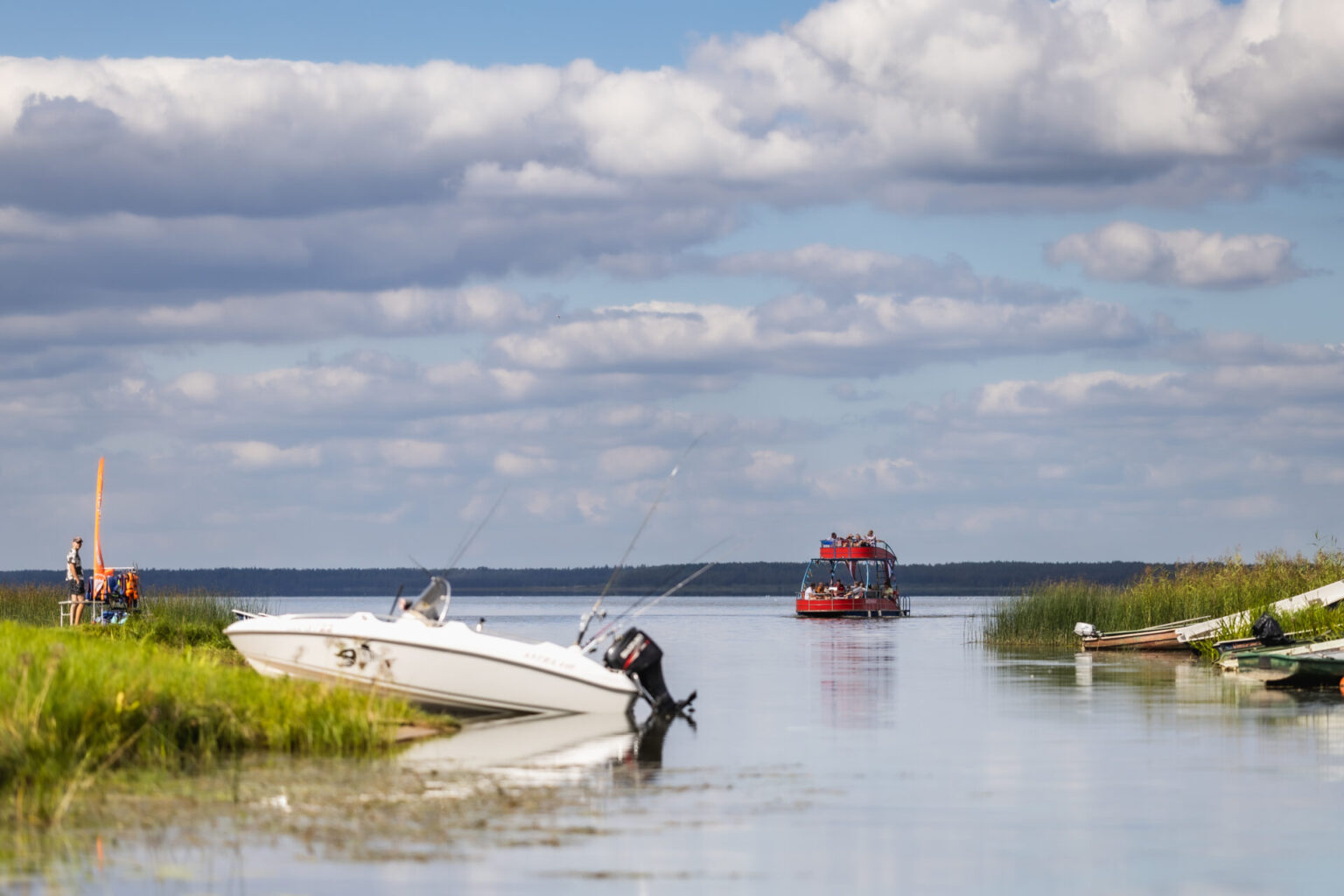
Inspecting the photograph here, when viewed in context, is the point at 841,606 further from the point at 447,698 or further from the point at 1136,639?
the point at 447,698

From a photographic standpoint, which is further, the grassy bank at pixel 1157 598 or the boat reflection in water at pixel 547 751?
the grassy bank at pixel 1157 598

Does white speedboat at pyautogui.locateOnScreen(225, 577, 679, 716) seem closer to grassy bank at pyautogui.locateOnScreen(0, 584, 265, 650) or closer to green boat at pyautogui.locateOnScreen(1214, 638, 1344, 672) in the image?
grassy bank at pyautogui.locateOnScreen(0, 584, 265, 650)

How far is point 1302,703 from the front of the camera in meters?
26.4

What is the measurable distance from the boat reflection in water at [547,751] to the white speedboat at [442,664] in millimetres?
293

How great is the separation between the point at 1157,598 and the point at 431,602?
28646 millimetres

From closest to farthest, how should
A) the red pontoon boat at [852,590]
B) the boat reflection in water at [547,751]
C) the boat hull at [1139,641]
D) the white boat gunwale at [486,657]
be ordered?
the boat reflection in water at [547,751]
the white boat gunwale at [486,657]
the boat hull at [1139,641]
the red pontoon boat at [852,590]

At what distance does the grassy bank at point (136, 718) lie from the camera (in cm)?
1266

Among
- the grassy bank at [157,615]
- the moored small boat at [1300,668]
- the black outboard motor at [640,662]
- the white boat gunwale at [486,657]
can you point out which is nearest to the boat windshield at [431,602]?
A: the white boat gunwale at [486,657]

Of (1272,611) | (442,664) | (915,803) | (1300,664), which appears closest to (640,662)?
(442,664)

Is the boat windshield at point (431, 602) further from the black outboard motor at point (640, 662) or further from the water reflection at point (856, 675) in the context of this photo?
the water reflection at point (856, 675)

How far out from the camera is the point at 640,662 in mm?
22219

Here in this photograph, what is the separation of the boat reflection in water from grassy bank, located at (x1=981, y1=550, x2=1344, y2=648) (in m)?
20.5

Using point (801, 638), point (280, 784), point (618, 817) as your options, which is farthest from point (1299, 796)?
point (801, 638)

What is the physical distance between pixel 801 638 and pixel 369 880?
5089cm
